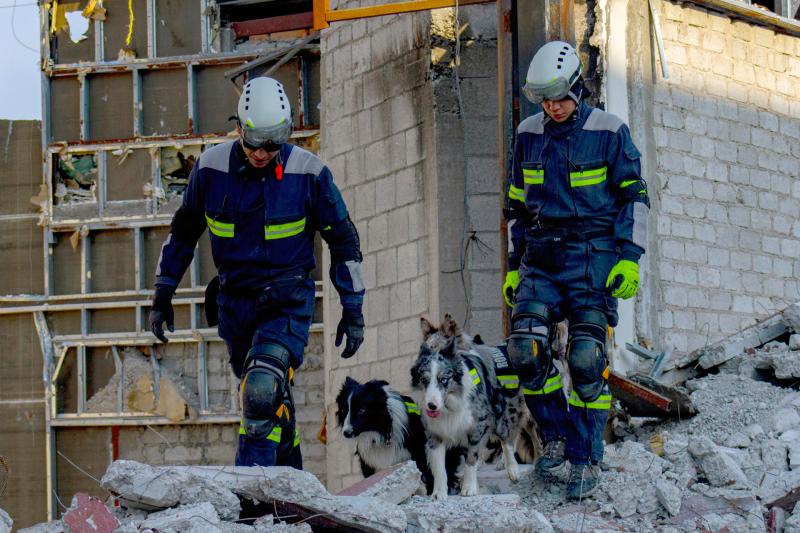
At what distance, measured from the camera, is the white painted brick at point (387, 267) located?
11.3m

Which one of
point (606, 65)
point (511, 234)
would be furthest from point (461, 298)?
point (511, 234)

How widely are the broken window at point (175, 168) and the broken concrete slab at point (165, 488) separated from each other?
8.34 m

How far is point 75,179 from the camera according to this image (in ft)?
46.0

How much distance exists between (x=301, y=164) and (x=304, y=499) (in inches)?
77.8

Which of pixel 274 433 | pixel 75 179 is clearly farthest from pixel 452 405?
pixel 75 179

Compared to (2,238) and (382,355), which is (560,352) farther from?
(2,238)

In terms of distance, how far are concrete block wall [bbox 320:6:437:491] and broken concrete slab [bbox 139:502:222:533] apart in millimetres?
5511

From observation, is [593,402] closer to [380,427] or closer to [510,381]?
[510,381]

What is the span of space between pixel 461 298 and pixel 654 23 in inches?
104

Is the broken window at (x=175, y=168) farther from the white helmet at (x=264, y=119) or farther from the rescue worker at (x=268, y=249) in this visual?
the white helmet at (x=264, y=119)

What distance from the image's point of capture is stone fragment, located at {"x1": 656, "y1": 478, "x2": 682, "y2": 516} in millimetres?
6516

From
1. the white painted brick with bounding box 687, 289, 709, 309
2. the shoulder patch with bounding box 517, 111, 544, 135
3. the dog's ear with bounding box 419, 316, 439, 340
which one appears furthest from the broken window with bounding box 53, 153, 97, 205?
the shoulder patch with bounding box 517, 111, 544, 135

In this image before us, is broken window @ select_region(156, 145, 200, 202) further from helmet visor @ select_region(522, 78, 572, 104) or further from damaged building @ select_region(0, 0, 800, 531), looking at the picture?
helmet visor @ select_region(522, 78, 572, 104)

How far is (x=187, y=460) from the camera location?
44.0 ft
